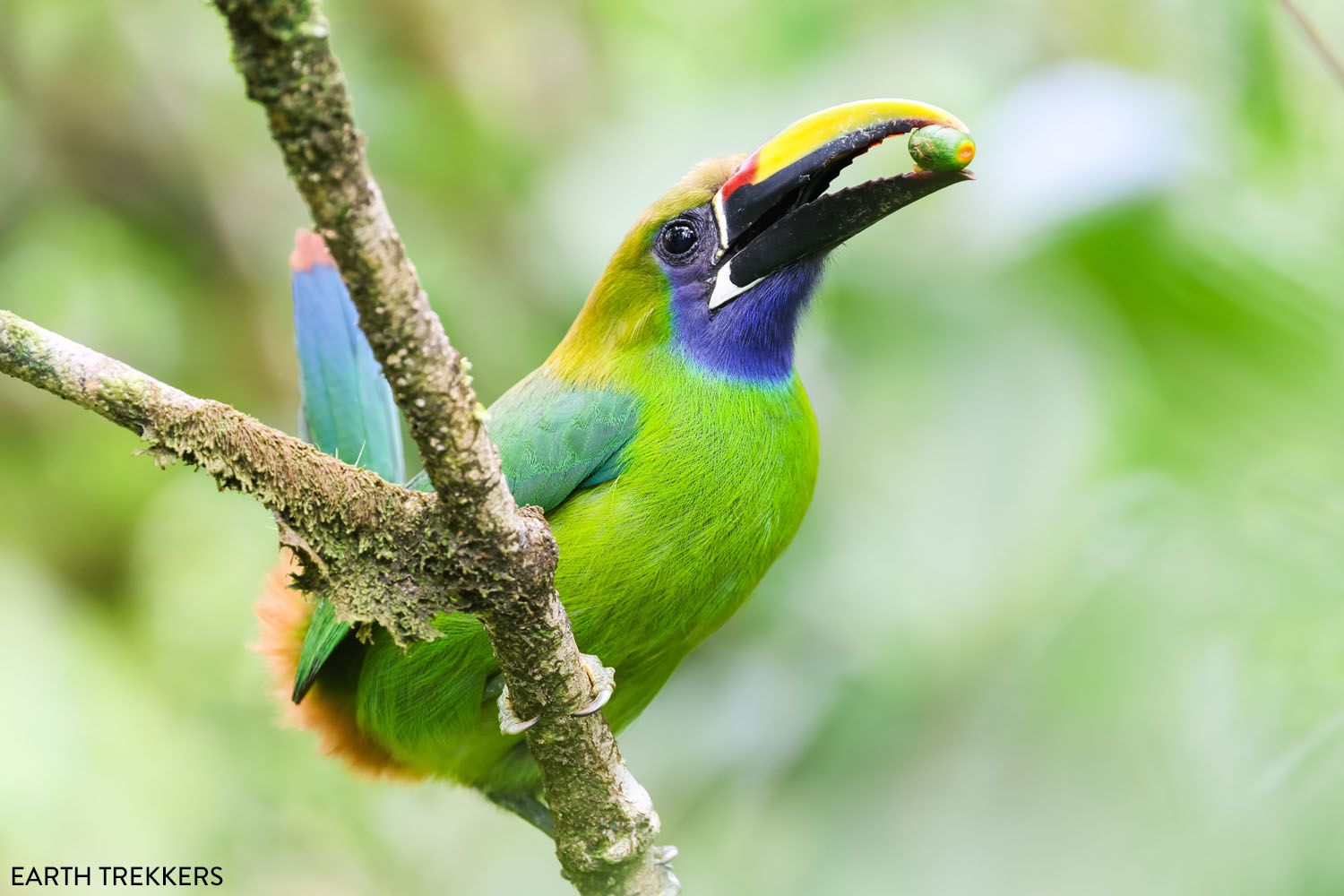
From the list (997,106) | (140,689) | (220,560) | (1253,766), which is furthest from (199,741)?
(1253,766)

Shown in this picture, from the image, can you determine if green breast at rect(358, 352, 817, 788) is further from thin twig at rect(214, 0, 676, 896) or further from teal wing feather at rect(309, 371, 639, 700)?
thin twig at rect(214, 0, 676, 896)

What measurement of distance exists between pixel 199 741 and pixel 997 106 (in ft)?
10.7

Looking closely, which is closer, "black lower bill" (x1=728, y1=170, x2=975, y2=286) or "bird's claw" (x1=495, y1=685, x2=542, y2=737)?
"bird's claw" (x1=495, y1=685, x2=542, y2=737)

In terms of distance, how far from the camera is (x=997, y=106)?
4.04 meters

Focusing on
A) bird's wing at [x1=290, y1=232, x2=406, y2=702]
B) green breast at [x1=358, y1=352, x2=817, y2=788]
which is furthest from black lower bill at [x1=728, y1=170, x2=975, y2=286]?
bird's wing at [x1=290, y1=232, x2=406, y2=702]

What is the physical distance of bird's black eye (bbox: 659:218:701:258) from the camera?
3170 mm

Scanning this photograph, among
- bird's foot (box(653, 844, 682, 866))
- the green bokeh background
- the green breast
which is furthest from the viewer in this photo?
bird's foot (box(653, 844, 682, 866))

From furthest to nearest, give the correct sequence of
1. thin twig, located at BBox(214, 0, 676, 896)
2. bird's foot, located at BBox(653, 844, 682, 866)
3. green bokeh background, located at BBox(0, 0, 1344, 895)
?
bird's foot, located at BBox(653, 844, 682, 866)
green bokeh background, located at BBox(0, 0, 1344, 895)
thin twig, located at BBox(214, 0, 676, 896)

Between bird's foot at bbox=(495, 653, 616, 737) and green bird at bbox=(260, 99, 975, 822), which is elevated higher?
green bird at bbox=(260, 99, 975, 822)

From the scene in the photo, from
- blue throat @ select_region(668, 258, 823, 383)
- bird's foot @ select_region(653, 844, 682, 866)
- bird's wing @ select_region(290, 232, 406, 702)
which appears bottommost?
bird's foot @ select_region(653, 844, 682, 866)

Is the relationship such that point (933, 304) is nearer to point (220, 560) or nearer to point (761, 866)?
point (761, 866)

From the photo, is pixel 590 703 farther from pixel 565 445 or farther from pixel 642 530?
pixel 565 445

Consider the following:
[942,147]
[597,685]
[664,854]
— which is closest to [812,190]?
[942,147]

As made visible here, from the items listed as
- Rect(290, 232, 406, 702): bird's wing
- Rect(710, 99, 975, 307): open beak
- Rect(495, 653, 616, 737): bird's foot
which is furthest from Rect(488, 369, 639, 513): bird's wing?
Rect(290, 232, 406, 702): bird's wing
